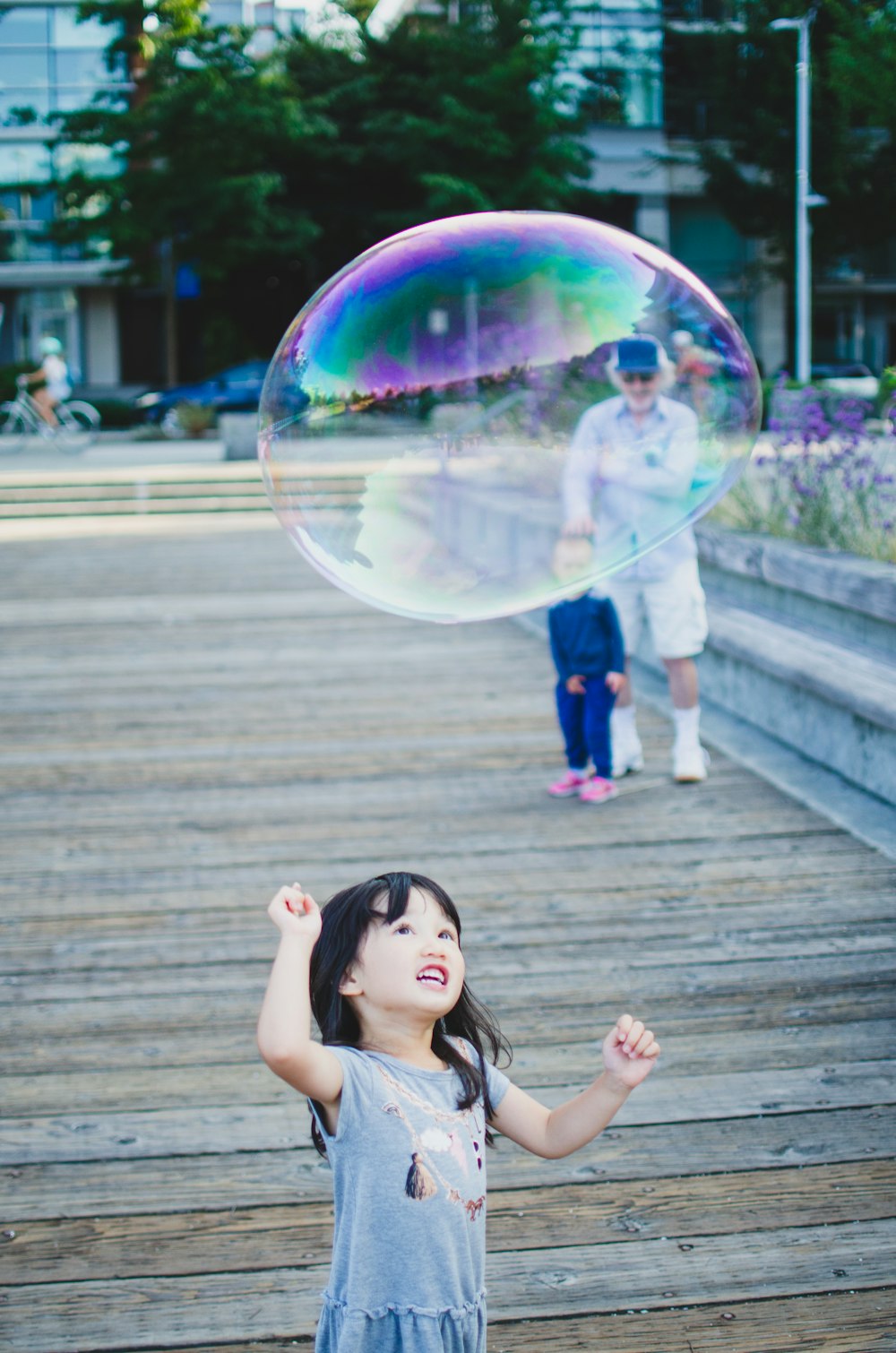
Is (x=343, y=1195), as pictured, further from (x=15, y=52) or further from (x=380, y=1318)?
(x=15, y=52)

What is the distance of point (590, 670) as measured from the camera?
545cm

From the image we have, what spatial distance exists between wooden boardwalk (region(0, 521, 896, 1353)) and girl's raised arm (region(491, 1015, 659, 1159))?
1.83 feet

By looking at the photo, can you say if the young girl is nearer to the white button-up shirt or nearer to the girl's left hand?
the girl's left hand

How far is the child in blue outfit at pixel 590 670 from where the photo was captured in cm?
546

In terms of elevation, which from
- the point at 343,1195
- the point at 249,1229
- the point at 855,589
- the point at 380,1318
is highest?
the point at 855,589

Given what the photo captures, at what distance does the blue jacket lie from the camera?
5.46m

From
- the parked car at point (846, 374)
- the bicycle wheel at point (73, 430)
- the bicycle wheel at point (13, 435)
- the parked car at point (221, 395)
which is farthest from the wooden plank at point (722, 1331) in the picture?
the parked car at point (846, 374)

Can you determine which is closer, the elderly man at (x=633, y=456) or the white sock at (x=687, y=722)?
the elderly man at (x=633, y=456)

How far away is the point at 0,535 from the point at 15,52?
30871 mm

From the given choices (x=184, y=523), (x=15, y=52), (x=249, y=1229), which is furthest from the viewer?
(x=15, y=52)

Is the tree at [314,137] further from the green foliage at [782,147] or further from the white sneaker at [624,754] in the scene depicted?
the white sneaker at [624,754]

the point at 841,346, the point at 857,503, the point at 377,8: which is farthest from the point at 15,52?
the point at 857,503

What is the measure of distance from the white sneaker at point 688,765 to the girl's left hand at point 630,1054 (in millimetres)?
3804

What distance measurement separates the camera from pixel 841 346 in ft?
143
